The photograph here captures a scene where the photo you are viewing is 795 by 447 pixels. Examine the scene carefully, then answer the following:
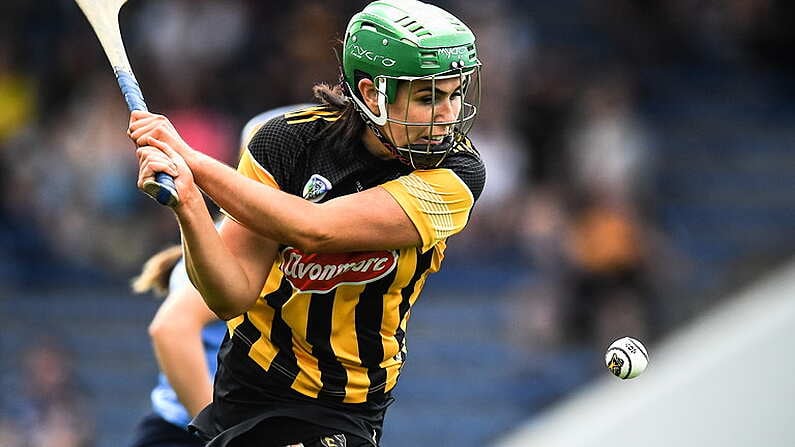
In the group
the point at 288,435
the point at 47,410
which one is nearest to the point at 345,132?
the point at 288,435

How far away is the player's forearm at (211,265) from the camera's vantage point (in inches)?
109

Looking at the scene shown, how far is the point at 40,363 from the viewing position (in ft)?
26.5

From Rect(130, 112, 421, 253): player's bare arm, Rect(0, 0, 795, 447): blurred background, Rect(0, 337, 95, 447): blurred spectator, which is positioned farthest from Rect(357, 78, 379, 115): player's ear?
Rect(0, 0, 795, 447): blurred background

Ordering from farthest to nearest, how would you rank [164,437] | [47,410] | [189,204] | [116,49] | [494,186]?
[494,186], [47,410], [164,437], [116,49], [189,204]

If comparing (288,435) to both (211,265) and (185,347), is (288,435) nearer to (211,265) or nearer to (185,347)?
(211,265)

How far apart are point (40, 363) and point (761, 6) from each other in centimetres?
533

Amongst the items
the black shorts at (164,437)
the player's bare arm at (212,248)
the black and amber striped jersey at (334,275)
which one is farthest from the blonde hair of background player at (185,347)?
the player's bare arm at (212,248)

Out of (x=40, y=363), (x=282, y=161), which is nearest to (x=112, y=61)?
(x=282, y=161)

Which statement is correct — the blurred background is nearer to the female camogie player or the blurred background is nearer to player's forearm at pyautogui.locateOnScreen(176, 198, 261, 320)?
the female camogie player

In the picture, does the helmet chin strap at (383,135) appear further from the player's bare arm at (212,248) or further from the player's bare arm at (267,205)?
the player's bare arm at (212,248)

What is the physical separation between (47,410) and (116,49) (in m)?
4.97

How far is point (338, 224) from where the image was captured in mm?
2875

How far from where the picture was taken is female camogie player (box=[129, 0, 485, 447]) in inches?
112

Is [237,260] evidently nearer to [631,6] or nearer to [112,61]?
[112,61]
